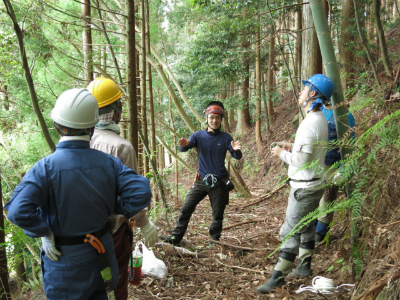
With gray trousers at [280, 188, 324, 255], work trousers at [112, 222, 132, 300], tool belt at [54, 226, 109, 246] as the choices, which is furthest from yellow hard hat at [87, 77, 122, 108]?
gray trousers at [280, 188, 324, 255]

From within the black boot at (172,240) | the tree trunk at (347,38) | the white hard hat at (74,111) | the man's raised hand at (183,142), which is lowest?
the black boot at (172,240)

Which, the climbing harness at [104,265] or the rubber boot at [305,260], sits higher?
the climbing harness at [104,265]

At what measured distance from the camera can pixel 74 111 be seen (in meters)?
2.14

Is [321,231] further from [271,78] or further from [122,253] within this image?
[271,78]

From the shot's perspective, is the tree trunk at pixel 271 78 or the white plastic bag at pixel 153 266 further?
the tree trunk at pixel 271 78

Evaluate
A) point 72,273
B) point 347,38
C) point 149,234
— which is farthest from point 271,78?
point 72,273

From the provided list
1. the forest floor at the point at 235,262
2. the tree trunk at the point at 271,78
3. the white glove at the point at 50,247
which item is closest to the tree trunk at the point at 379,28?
the forest floor at the point at 235,262

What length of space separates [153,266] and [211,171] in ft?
5.69

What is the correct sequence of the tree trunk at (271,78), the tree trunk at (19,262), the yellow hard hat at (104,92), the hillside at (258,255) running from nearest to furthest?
the hillside at (258,255), the yellow hard hat at (104,92), the tree trunk at (19,262), the tree trunk at (271,78)

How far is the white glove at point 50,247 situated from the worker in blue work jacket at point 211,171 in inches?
122

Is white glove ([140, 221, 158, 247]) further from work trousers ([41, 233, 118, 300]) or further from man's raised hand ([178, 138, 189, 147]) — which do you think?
man's raised hand ([178, 138, 189, 147])

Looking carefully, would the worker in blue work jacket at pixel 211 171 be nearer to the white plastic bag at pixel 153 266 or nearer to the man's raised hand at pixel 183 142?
the man's raised hand at pixel 183 142

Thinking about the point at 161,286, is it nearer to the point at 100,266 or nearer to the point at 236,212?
the point at 100,266

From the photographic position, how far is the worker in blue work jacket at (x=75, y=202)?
199 centimetres
